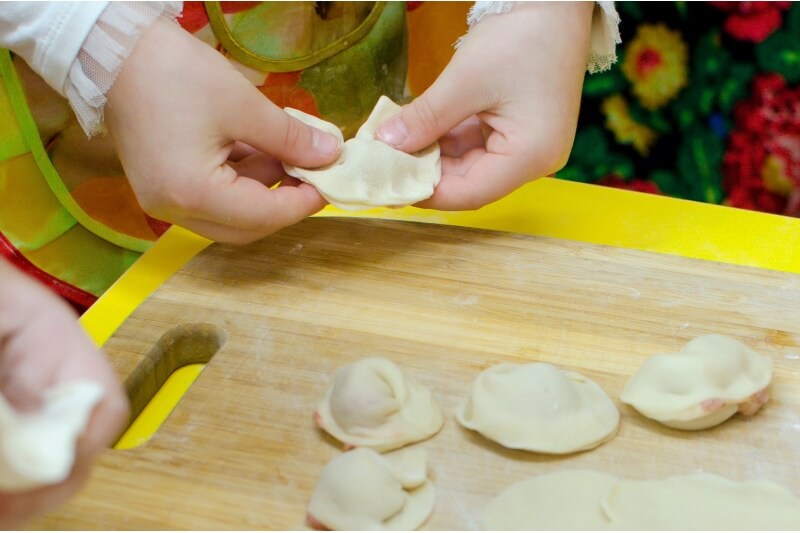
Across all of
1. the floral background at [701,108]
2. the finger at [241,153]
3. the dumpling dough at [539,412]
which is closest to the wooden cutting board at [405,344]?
the dumpling dough at [539,412]

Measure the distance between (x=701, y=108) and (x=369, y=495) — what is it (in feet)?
3.19

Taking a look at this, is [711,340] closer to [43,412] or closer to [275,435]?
[275,435]

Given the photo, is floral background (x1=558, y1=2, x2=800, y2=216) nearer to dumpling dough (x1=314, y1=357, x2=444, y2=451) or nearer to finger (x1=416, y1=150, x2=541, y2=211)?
finger (x1=416, y1=150, x2=541, y2=211)

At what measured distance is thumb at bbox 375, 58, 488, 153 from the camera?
1.07m

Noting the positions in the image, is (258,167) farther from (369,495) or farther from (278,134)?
(369,495)

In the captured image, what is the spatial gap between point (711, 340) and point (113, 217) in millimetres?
894

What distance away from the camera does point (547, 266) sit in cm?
111

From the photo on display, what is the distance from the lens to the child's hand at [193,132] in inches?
37.3

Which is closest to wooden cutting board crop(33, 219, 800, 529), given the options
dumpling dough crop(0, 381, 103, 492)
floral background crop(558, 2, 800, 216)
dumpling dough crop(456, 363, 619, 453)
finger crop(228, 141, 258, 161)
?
dumpling dough crop(456, 363, 619, 453)

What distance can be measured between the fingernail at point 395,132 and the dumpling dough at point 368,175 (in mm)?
13

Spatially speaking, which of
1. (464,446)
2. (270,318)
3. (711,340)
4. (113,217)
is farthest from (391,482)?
(113,217)

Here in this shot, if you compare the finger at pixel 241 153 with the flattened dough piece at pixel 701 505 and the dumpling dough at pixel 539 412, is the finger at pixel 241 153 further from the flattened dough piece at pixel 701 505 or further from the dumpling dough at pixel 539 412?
the flattened dough piece at pixel 701 505

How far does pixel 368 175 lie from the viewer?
1080 millimetres

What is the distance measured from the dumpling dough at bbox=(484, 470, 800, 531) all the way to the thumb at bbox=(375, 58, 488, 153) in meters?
0.49
